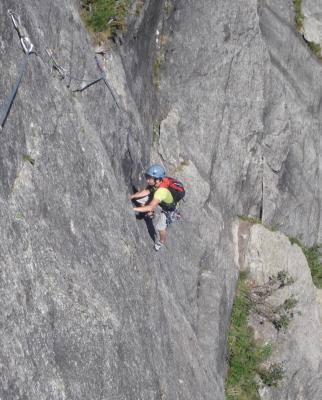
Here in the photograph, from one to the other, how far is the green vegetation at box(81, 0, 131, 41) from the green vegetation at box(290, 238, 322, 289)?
1101 centimetres

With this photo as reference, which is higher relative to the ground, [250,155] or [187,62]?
[187,62]

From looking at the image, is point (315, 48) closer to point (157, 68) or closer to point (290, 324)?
point (157, 68)

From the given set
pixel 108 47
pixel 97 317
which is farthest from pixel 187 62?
pixel 97 317

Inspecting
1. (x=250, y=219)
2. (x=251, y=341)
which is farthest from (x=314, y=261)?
(x=251, y=341)

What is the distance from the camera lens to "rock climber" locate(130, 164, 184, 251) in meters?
14.8

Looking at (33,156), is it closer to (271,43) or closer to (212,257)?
(212,257)

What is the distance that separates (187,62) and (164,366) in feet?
31.6

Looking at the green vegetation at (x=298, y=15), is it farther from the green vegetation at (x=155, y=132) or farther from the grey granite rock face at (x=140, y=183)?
the green vegetation at (x=155, y=132)

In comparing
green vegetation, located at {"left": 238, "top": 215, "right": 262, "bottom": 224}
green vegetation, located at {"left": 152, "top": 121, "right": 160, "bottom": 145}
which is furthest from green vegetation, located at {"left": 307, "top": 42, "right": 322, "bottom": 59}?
green vegetation, located at {"left": 152, "top": 121, "right": 160, "bottom": 145}

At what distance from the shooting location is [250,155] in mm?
23156

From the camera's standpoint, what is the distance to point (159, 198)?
14.9 m

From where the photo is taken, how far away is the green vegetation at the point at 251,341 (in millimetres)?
20953

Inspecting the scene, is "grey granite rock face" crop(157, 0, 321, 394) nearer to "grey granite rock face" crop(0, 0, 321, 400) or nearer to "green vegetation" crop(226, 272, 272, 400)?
"grey granite rock face" crop(0, 0, 321, 400)

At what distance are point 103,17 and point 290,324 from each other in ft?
37.0
